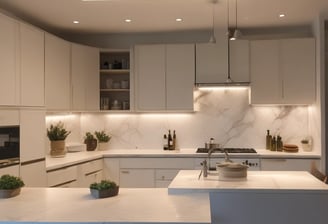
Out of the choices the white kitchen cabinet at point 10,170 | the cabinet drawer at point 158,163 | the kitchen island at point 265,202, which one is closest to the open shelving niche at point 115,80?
the cabinet drawer at point 158,163

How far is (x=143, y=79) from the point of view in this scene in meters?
5.43

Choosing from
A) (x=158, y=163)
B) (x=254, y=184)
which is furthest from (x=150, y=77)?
(x=254, y=184)

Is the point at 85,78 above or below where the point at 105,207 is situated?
above

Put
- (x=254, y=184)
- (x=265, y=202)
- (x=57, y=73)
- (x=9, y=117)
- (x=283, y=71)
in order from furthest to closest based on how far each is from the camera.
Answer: (x=283, y=71), (x=57, y=73), (x=9, y=117), (x=254, y=184), (x=265, y=202)

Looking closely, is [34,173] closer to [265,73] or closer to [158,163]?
[158,163]

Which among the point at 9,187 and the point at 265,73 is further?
the point at 265,73

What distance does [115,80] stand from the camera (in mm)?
5812

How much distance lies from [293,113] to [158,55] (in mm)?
2116

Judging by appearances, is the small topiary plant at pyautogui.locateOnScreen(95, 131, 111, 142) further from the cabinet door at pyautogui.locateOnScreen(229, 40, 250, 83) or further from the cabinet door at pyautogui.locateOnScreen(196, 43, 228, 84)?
the cabinet door at pyautogui.locateOnScreen(229, 40, 250, 83)

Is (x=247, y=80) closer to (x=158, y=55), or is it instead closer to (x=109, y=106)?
(x=158, y=55)

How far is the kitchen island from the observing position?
2.67 metres

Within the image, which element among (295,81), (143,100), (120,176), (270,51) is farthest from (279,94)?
(120,176)

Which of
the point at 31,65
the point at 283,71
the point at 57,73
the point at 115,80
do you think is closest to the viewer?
the point at 31,65

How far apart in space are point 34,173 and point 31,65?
1.14 metres
